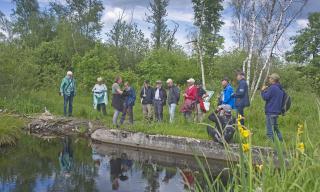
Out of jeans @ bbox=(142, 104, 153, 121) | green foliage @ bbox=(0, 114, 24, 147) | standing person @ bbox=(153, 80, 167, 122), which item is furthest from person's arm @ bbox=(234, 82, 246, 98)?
green foliage @ bbox=(0, 114, 24, 147)

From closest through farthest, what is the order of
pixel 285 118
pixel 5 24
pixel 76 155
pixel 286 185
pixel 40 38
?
1. pixel 286 185
2. pixel 76 155
3. pixel 285 118
4. pixel 40 38
5. pixel 5 24

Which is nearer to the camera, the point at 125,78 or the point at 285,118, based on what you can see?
the point at 285,118

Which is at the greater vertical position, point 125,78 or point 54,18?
point 54,18

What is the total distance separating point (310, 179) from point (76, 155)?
32.7ft

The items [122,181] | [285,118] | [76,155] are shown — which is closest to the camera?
[122,181]

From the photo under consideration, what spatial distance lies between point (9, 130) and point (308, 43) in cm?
3225

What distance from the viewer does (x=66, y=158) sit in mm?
12180

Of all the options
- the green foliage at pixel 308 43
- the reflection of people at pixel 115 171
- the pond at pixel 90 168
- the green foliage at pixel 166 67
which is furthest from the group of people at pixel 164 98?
the green foliage at pixel 308 43

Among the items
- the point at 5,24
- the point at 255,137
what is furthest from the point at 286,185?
the point at 5,24

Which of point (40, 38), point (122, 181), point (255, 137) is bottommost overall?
point (122, 181)

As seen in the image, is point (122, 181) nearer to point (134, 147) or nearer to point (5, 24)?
point (134, 147)

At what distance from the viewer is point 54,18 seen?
48.6 metres

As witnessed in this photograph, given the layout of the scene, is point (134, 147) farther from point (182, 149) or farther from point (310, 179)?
point (310, 179)

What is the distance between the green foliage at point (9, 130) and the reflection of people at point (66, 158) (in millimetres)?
1498
